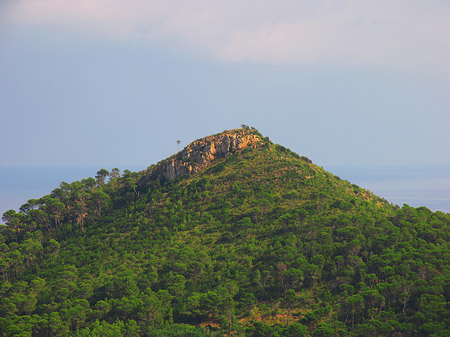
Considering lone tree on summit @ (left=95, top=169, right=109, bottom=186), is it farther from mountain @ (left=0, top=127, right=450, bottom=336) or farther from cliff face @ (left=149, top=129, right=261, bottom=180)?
cliff face @ (left=149, top=129, right=261, bottom=180)

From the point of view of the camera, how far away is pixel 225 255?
10388 centimetres

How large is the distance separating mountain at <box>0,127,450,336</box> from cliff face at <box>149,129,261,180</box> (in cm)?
36

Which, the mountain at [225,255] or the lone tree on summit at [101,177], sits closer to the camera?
the mountain at [225,255]

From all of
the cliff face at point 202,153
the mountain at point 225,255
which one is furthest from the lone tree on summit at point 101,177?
the cliff face at point 202,153

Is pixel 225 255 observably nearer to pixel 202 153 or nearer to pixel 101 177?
pixel 202 153

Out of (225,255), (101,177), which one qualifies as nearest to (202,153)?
(101,177)

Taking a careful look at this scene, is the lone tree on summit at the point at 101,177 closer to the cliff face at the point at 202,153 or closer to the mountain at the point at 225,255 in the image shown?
the mountain at the point at 225,255

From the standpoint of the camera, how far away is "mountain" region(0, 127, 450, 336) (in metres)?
80.4

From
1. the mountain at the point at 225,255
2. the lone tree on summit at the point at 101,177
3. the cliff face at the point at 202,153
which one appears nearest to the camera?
the mountain at the point at 225,255

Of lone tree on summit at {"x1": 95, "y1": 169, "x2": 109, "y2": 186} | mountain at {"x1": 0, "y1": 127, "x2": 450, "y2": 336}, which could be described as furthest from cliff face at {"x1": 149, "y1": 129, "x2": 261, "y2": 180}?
lone tree on summit at {"x1": 95, "y1": 169, "x2": 109, "y2": 186}

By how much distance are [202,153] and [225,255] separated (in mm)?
46202

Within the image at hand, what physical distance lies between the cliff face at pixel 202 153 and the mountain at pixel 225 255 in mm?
362

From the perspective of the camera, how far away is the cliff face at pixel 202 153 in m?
140

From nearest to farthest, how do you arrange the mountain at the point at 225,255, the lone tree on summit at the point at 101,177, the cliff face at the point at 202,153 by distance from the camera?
the mountain at the point at 225,255 < the cliff face at the point at 202,153 < the lone tree on summit at the point at 101,177
